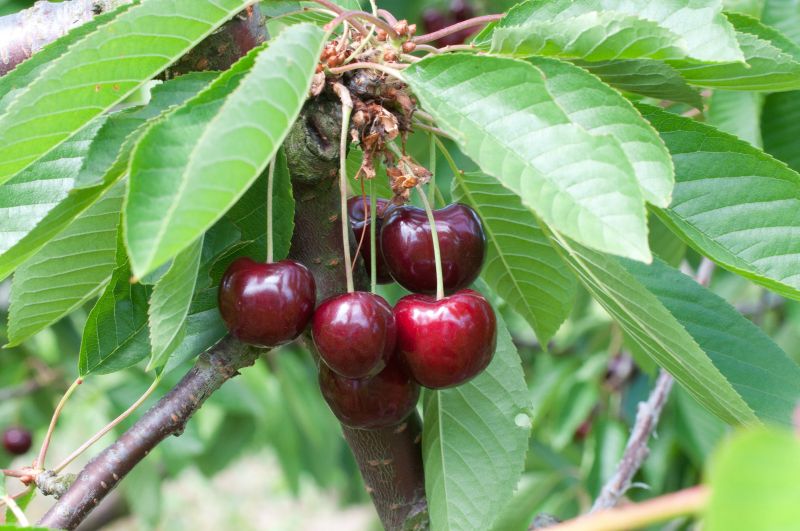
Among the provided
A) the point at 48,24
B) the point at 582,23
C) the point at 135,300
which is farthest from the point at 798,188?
the point at 48,24

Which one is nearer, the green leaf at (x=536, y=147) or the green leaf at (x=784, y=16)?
the green leaf at (x=536, y=147)

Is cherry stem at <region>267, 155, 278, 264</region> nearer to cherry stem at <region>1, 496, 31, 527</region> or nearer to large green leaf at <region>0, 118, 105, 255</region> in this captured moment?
large green leaf at <region>0, 118, 105, 255</region>

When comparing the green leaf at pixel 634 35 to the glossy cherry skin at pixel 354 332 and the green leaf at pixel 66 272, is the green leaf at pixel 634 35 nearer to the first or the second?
the glossy cherry skin at pixel 354 332

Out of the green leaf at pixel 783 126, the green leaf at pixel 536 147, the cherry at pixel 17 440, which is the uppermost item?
the green leaf at pixel 536 147

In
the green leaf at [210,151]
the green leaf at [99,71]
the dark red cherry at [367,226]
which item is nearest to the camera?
the green leaf at [210,151]

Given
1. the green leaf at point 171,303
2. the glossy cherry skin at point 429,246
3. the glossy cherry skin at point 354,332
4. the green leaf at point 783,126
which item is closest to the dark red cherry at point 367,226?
the glossy cherry skin at point 429,246

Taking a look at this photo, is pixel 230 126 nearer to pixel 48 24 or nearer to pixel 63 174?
pixel 63 174

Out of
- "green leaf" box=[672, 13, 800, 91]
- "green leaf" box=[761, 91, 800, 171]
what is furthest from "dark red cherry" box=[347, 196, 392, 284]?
"green leaf" box=[761, 91, 800, 171]
